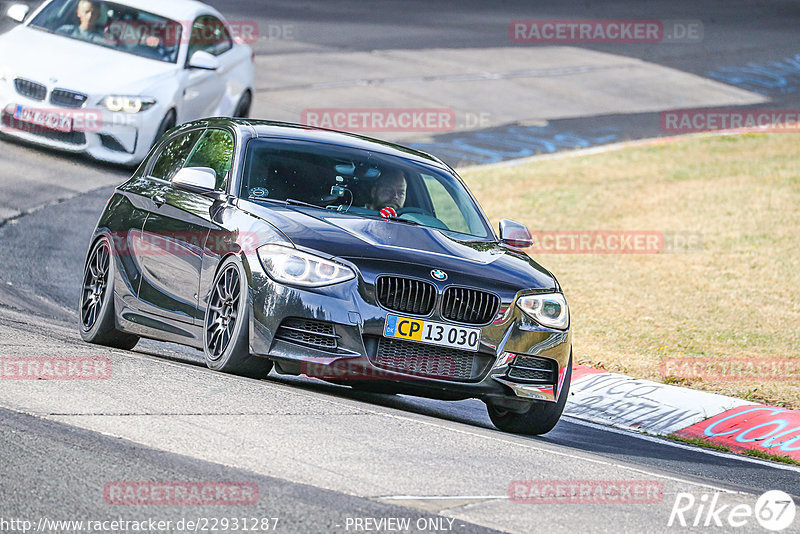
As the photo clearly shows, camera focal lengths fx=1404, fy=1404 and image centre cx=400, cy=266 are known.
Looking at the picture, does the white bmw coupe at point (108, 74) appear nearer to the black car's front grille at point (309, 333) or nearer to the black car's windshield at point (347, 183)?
the black car's windshield at point (347, 183)

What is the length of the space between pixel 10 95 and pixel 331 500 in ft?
37.6

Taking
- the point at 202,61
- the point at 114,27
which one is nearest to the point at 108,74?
the point at 114,27

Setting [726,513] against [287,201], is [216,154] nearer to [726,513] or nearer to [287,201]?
[287,201]

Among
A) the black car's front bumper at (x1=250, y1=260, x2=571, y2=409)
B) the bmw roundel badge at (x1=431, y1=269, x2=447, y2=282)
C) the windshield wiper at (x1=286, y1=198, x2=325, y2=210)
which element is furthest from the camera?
the windshield wiper at (x1=286, y1=198, x2=325, y2=210)

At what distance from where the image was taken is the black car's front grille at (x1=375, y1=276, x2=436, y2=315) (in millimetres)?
7773

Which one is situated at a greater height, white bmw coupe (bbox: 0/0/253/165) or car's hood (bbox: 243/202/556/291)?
white bmw coupe (bbox: 0/0/253/165)

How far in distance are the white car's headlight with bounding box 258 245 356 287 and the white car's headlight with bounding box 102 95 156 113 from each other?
8.63m

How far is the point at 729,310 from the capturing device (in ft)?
46.7

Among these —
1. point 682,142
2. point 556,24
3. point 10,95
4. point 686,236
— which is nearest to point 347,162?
point 10,95

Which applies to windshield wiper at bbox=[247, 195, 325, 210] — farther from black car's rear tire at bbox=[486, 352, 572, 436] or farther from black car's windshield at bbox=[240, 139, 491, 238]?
black car's rear tire at bbox=[486, 352, 572, 436]

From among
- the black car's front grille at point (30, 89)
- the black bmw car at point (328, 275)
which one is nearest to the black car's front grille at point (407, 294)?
the black bmw car at point (328, 275)

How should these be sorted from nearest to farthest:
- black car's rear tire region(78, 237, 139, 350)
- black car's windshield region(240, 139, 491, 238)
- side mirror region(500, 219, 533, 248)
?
black car's windshield region(240, 139, 491, 238) → side mirror region(500, 219, 533, 248) → black car's rear tire region(78, 237, 139, 350)

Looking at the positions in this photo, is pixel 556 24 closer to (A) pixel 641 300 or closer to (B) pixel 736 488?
(A) pixel 641 300

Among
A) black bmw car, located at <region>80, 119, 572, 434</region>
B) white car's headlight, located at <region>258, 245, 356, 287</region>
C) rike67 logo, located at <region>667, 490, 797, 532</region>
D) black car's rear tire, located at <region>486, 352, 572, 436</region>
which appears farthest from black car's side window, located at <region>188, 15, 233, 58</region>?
rike67 logo, located at <region>667, 490, 797, 532</region>
